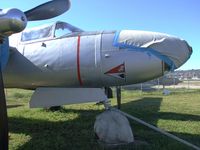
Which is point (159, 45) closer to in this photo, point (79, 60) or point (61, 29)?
point (79, 60)

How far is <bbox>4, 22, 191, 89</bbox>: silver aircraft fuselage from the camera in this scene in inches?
299

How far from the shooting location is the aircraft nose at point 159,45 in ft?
24.8

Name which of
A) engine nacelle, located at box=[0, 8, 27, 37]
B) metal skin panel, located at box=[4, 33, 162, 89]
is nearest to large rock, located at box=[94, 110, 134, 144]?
metal skin panel, located at box=[4, 33, 162, 89]

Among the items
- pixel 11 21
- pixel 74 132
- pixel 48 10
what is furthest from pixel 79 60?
pixel 11 21

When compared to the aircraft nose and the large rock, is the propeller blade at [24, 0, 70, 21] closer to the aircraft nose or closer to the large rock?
the aircraft nose

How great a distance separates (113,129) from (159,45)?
6.78ft

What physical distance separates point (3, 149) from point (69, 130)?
379cm

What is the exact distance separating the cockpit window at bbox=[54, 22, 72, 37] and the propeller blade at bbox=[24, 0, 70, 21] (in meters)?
0.41

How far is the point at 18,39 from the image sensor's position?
909 centimetres

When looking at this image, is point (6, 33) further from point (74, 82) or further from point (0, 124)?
point (74, 82)

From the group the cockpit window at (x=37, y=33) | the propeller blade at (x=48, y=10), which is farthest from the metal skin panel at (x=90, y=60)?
the cockpit window at (x=37, y=33)

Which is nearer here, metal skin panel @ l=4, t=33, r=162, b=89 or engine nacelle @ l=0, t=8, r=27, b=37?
engine nacelle @ l=0, t=8, r=27, b=37

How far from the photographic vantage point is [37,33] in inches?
353

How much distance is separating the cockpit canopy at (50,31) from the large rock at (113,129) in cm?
234
